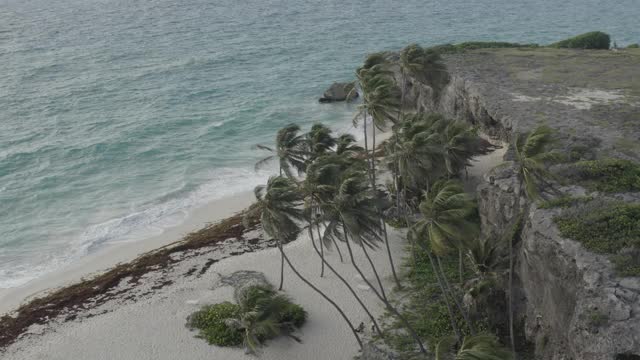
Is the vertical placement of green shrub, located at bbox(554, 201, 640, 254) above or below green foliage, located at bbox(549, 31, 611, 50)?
below

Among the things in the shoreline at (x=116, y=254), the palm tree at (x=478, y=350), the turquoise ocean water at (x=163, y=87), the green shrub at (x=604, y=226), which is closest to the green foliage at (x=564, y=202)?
the green shrub at (x=604, y=226)

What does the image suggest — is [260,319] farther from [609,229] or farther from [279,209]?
[609,229]

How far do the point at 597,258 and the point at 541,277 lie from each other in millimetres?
2726

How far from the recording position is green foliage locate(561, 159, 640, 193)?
2959 centimetres

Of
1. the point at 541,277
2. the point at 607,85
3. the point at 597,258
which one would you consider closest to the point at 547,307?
the point at 541,277

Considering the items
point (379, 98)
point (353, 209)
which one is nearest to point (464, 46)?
point (379, 98)

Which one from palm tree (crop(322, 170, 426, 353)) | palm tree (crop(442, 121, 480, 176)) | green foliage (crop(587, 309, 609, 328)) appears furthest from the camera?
palm tree (crop(442, 121, 480, 176))

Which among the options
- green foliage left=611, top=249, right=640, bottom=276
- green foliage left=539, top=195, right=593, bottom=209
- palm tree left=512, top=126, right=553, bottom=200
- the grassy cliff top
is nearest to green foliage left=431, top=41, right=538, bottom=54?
the grassy cliff top

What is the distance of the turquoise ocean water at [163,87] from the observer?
168ft

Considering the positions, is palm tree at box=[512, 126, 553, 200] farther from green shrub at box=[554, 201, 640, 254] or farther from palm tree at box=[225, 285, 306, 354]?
palm tree at box=[225, 285, 306, 354]

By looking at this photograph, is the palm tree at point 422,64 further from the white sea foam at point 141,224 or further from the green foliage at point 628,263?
the white sea foam at point 141,224

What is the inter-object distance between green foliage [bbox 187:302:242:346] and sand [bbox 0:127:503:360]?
407 millimetres

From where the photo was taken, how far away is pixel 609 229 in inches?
1022

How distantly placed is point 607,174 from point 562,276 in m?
7.98
